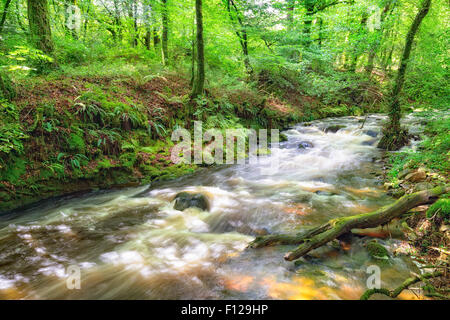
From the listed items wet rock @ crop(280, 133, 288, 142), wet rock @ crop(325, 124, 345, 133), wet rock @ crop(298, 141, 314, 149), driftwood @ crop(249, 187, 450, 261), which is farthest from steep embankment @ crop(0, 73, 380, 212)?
wet rock @ crop(325, 124, 345, 133)

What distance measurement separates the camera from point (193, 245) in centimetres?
386

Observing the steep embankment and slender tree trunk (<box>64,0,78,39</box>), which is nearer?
the steep embankment

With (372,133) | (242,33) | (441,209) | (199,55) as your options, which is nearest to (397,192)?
(441,209)

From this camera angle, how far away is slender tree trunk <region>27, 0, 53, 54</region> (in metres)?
7.05

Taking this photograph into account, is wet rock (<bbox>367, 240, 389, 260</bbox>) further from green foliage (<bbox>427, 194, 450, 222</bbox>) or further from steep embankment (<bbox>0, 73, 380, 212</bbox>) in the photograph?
steep embankment (<bbox>0, 73, 380, 212</bbox>)

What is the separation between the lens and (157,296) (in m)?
2.68

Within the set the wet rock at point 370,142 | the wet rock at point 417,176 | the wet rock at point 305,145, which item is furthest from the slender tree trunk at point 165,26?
the wet rock at point 417,176

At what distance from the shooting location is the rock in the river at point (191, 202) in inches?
201

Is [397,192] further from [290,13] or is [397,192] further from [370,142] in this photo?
[290,13]

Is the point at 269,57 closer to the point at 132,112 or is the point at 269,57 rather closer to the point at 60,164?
the point at 132,112

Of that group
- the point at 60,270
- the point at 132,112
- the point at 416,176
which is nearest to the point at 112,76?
the point at 132,112

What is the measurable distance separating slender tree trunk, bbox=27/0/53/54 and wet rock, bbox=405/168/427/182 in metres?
10.9

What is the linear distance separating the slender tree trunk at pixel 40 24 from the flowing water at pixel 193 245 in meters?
5.52

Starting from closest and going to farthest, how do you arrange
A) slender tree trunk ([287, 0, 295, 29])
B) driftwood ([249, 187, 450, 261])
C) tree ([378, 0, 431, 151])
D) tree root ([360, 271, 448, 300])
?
1. tree root ([360, 271, 448, 300])
2. driftwood ([249, 187, 450, 261])
3. tree ([378, 0, 431, 151])
4. slender tree trunk ([287, 0, 295, 29])
